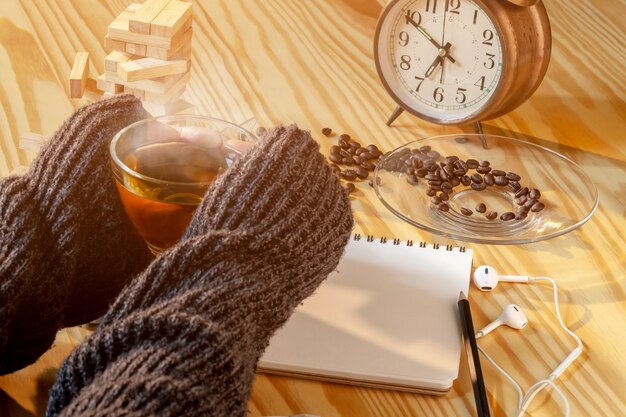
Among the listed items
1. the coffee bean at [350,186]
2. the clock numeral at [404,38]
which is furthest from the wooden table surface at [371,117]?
the clock numeral at [404,38]

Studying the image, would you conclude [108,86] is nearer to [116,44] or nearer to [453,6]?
[116,44]

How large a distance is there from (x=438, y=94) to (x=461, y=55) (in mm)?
64

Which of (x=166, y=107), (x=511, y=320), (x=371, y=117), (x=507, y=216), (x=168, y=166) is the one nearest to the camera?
(x=168, y=166)

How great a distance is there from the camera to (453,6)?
1.22m

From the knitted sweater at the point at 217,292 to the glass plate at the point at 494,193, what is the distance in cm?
29

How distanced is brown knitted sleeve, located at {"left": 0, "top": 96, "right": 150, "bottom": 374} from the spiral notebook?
18 cm

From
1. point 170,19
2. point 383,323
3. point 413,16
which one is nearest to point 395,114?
point 413,16

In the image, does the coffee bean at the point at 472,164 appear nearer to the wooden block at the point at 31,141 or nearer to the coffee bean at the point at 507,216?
the coffee bean at the point at 507,216

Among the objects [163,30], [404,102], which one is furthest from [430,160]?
[163,30]

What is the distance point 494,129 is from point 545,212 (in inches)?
9.5

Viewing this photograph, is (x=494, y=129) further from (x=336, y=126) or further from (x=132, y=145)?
(x=132, y=145)

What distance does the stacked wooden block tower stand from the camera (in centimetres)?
114

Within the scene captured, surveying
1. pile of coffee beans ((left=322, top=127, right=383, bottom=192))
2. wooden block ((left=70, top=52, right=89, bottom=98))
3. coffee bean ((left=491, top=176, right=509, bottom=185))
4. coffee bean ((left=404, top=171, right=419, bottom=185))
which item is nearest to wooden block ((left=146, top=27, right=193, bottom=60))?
wooden block ((left=70, top=52, right=89, bottom=98))

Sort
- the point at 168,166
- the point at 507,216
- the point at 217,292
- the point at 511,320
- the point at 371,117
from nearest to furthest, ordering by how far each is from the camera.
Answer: the point at 217,292 → the point at 168,166 → the point at 511,320 → the point at 507,216 → the point at 371,117
